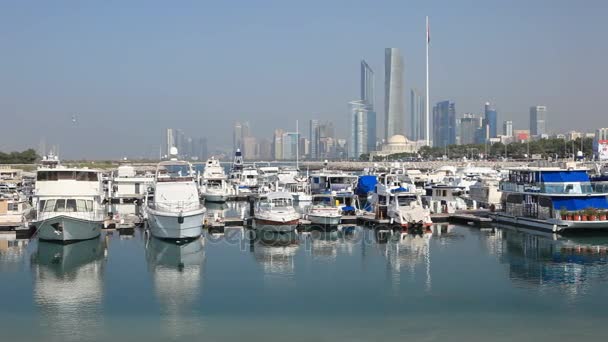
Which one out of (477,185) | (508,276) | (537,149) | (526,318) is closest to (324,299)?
(526,318)

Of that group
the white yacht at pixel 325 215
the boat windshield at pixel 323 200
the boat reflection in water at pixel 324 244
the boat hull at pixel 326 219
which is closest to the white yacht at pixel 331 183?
the boat windshield at pixel 323 200

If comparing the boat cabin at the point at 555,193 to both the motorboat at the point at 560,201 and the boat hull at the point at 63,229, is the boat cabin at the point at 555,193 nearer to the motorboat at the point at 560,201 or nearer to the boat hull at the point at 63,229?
the motorboat at the point at 560,201

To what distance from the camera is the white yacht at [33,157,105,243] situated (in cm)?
3425

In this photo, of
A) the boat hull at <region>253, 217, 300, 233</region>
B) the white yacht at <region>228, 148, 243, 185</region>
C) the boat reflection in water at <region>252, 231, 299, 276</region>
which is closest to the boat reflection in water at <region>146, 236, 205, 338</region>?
the boat reflection in water at <region>252, 231, 299, 276</region>

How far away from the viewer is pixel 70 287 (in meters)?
26.1

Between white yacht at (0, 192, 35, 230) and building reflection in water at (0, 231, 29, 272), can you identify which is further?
white yacht at (0, 192, 35, 230)

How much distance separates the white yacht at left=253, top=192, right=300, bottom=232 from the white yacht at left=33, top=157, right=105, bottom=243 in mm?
9106

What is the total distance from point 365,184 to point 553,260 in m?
30.9

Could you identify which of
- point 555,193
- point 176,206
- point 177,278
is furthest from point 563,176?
point 177,278

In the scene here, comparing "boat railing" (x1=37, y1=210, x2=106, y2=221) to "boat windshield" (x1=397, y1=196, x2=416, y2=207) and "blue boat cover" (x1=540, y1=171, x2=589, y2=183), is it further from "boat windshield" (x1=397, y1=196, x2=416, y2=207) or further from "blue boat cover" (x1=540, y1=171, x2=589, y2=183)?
"blue boat cover" (x1=540, y1=171, x2=589, y2=183)

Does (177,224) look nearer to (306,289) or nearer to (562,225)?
(306,289)

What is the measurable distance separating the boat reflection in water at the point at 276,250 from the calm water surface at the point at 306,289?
0.10m

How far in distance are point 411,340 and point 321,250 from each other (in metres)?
15.7

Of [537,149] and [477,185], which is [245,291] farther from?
[537,149]
